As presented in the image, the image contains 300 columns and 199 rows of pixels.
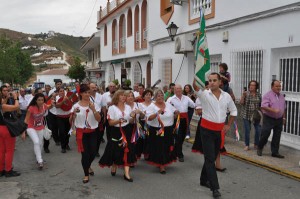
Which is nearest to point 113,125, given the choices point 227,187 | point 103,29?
point 227,187

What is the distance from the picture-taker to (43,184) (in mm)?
6059

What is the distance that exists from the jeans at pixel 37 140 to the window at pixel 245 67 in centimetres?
577

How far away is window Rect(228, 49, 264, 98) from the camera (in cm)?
951

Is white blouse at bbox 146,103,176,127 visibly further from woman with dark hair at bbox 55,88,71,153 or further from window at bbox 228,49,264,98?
window at bbox 228,49,264,98

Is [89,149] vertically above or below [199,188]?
above

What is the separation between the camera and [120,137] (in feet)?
20.6

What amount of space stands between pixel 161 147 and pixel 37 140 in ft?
8.24

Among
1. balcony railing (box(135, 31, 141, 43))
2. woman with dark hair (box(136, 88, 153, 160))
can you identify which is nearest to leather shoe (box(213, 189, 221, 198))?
woman with dark hair (box(136, 88, 153, 160))

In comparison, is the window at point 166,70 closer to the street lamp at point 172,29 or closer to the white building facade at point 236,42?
the white building facade at point 236,42

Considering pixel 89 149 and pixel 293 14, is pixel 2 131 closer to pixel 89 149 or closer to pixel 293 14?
pixel 89 149

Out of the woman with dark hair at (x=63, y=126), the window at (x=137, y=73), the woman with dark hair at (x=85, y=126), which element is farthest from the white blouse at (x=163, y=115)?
the window at (x=137, y=73)

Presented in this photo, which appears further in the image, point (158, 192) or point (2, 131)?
point (2, 131)

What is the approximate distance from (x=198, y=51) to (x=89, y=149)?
2602 millimetres

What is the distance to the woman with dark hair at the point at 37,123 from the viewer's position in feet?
23.2
